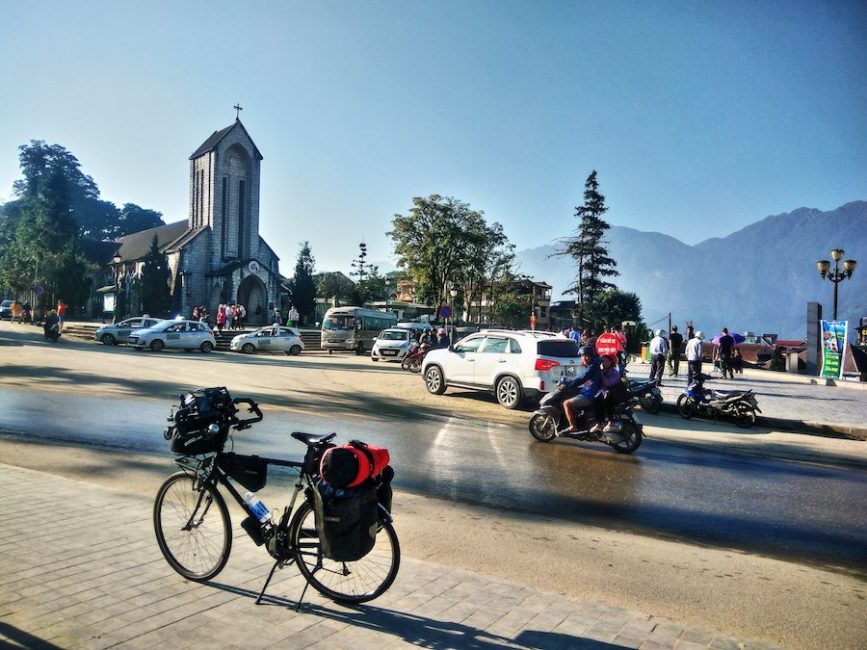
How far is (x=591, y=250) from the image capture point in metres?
67.1

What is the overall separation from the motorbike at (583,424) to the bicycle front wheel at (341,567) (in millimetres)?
6638

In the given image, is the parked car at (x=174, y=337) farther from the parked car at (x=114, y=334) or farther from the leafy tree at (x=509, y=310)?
the leafy tree at (x=509, y=310)

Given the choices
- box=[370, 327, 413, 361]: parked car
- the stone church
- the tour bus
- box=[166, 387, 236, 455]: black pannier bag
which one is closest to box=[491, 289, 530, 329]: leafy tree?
the stone church

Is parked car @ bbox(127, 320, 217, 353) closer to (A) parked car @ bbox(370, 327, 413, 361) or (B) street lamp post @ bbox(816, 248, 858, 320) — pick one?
(A) parked car @ bbox(370, 327, 413, 361)

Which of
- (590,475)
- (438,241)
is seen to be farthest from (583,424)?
(438,241)

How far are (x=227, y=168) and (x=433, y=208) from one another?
63.7 feet

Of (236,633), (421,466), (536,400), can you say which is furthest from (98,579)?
(536,400)

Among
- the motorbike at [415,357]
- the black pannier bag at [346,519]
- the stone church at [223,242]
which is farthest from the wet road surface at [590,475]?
the stone church at [223,242]

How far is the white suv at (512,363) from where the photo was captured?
13984mm

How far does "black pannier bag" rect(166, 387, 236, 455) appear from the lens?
4.01 meters

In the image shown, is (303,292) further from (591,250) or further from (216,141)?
(591,250)

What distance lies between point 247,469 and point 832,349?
85.8ft

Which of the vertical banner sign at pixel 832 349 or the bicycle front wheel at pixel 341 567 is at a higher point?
the vertical banner sign at pixel 832 349

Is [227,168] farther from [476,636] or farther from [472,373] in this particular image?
[476,636]
